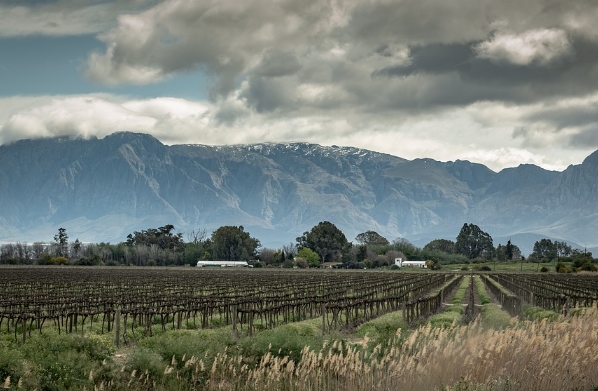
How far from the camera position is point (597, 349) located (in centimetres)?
1770

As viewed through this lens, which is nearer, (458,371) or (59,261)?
(458,371)

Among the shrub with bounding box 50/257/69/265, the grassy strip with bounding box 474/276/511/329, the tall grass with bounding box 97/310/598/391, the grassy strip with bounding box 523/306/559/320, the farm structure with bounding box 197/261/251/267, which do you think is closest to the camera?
the tall grass with bounding box 97/310/598/391

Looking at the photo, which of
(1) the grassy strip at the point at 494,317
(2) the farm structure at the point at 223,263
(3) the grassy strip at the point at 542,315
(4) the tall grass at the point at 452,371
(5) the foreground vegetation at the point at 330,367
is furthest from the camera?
(2) the farm structure at the point at 223,263

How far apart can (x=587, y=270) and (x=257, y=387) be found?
472ft

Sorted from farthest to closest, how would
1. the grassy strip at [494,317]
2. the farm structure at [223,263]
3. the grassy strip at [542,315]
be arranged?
1. the farm structure at [223,263]
2. the grassy strip at [542,315]
3. the grassy strip at [494,317]

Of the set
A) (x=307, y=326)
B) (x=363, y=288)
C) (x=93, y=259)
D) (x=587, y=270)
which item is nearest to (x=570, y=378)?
(x=307, y=326)

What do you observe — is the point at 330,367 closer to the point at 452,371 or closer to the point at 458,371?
the point at 452,371

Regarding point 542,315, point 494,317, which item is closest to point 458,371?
point 494,317

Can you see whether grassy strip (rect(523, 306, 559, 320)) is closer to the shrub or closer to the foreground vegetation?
the foreground vegetation

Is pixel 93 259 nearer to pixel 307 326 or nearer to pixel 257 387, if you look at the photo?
pixel 307 326

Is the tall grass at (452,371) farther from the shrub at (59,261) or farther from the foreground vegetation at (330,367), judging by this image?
Answer: the shrub at (59,261)

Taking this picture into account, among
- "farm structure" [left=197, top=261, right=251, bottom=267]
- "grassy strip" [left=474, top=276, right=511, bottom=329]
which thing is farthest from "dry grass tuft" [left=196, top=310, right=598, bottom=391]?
"farm structure" [left=197, top=261, right=251, bottom=267]

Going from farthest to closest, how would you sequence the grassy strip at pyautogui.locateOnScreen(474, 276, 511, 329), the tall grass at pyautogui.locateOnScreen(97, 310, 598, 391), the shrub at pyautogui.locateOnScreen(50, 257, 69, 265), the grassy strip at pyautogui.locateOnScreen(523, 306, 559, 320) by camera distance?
the shrub at pyautogui.locateOnScreen(50, 257, 69, 265) → the grassy strip at pyautogui.locateOnScreen(523, 306, 559, 320) → the grassy strip at pyautogui.locateOnScreen(474, 276, 511, 329) → the tall grass at pyautogui.locateOnScreen(97, 310, 598, 391)

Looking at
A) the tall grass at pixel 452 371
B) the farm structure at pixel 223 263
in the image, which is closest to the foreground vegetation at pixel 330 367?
the tall grass at pixel 452 371
